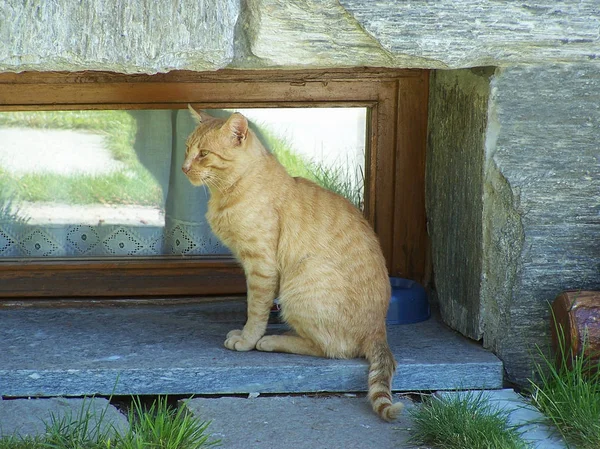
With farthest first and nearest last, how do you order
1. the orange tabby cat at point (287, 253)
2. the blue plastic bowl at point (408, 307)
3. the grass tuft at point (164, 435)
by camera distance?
the blue plastic bowl at point (408, 307) → the orange tabby cat at point (287, 253) → the grass tuft at point (164, 435)

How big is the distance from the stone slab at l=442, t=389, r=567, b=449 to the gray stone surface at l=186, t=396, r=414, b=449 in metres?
0.35

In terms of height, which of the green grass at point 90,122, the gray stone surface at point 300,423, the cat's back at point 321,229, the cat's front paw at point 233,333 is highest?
the green grass at point 90,122


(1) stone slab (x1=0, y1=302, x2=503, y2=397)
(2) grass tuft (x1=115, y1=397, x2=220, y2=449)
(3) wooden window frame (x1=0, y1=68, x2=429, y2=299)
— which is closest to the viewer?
(2) grass tuft (x1=115, y1=397, x2=220, y2=449)

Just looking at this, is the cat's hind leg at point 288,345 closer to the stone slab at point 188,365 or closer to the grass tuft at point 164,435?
the stone slab at point 188,365

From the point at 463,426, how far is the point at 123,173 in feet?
7.86

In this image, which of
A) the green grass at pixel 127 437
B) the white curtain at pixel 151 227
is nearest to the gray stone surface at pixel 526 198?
the green grass at pixel 127 437

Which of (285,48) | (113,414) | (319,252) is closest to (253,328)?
(319,252)

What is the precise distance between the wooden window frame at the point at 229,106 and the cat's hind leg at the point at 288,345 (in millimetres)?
915

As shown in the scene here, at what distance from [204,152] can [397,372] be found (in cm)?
121

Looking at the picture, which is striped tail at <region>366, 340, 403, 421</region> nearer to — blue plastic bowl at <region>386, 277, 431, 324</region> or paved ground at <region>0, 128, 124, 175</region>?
blue plastic bowl at <region>386, 277, 431, 324</region>

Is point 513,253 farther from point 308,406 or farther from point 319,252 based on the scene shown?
point 308,406

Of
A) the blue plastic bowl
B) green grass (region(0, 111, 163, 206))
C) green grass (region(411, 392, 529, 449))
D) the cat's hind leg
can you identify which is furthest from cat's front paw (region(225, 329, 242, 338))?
green grass (region(0, 111, 163, 206))

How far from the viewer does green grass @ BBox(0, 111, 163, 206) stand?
168 inches

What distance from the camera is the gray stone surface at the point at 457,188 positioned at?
3.39 metres
